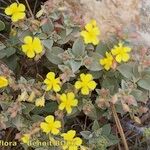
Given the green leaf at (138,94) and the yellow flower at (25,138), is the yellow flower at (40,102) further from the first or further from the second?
the green leaf at (138,94)

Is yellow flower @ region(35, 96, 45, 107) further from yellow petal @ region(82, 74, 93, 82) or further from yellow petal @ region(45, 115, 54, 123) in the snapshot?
yellow petal @ region(82, 74, 93, 82)

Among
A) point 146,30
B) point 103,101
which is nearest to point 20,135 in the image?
point 103,101

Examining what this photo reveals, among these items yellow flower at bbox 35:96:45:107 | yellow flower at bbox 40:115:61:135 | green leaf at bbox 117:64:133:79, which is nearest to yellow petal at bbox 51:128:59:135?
yellow flower at bbox 40:115:61:135

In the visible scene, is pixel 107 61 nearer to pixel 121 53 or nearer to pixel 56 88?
pixel 121 53

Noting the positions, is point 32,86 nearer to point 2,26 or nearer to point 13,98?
point 13,98

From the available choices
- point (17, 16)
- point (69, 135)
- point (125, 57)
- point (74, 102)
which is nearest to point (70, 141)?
point (69, 135)

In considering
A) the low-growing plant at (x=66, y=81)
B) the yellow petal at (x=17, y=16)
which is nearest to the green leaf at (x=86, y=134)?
the low-growing plant at (x=66, y=81)

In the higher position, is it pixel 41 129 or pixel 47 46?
pixel 47 46
